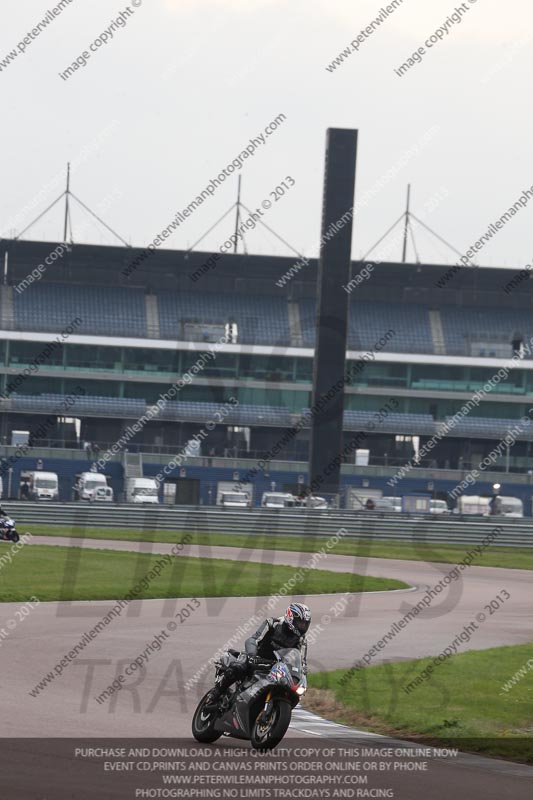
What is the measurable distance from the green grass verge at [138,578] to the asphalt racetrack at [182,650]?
0.92 meters

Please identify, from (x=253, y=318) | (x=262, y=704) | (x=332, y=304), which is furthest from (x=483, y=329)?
(x=262, y=704)

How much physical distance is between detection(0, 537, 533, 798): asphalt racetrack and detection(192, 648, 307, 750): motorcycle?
1.41 feet

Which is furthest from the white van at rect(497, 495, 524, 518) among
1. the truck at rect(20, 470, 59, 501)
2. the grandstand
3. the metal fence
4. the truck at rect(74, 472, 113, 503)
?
the truck at rect(20, 470, 59, 501)

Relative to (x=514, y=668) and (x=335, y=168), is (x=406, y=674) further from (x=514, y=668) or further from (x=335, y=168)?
(x=335, y=168)

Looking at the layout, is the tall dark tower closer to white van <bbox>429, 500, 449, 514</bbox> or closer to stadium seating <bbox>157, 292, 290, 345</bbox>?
white van <bbox>429, 500, 449, 514</bbox>

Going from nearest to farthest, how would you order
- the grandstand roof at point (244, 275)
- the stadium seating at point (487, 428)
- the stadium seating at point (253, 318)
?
the stadium seating at point (487, 428) < the stadium seating at point (253, 318) < the grandstand roof at point (244, 275)

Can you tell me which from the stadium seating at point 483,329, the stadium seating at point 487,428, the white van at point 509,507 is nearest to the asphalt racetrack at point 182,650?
the white van at point 509,507

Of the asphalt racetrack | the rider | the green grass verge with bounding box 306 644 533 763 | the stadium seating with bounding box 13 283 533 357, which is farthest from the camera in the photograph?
the stadium seating with bounding box 13 283 533 357

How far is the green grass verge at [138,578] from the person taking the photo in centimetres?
2458

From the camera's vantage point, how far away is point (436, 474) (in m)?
71.3

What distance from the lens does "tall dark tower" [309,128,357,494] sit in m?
54.1

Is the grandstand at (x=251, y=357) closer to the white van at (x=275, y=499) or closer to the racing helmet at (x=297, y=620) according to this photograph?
the white van at (x=275, y=499)

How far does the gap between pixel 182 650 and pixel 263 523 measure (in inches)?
1150

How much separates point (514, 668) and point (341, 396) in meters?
37.2
